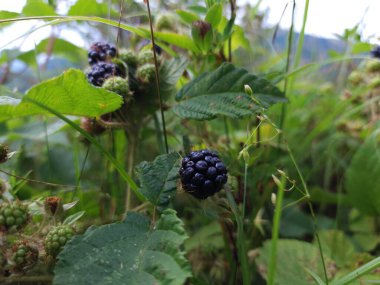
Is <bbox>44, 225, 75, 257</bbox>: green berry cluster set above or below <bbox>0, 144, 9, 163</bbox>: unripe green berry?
below

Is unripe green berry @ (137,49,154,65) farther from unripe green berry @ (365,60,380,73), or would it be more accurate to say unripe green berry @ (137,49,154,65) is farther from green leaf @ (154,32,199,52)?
unripe green berry @ (365,60,380,73)

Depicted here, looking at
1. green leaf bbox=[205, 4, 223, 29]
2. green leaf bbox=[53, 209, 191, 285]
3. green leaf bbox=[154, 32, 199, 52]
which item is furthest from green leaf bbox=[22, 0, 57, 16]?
green leaf bbox=[53, 209, 191, 285]

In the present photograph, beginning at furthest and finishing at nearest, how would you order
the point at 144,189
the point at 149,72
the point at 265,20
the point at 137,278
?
the point at 265,20 < the point at 149,72 < the point at 144,189 < the point at 137,278

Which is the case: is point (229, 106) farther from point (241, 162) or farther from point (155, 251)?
point (155, 251)

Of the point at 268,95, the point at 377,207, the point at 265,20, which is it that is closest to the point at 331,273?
the point at 377,207

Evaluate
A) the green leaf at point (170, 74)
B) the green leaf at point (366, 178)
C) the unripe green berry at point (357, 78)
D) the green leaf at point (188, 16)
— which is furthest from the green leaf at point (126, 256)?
the unripe green berry at point (357, 78)

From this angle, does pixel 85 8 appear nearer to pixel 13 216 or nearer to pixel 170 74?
pixel 170 74
